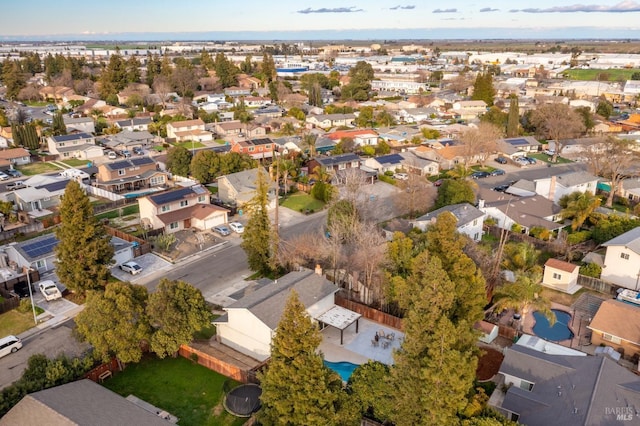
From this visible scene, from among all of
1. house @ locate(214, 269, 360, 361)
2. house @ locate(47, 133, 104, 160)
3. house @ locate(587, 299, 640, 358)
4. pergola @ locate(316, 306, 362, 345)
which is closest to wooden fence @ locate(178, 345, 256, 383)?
house @ locate(214, 269, 360, 361)

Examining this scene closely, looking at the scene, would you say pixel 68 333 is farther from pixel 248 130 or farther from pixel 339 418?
pixel 248 130

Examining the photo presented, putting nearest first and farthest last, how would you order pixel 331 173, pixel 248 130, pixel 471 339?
pixel 471 339
pixel 331 173
pixel 248 130

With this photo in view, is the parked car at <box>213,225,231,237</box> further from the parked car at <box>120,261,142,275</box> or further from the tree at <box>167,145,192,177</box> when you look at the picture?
the tree at <box>167,145,192,177</box>

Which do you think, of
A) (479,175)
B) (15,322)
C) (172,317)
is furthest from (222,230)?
(479,175)

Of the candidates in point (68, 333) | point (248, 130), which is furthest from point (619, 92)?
point (68, 333)

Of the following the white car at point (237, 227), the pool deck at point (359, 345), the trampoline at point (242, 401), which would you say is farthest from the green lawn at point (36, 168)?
the trampoline at point (242, 401)

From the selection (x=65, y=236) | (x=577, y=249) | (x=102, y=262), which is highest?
(x=65, y=236)
